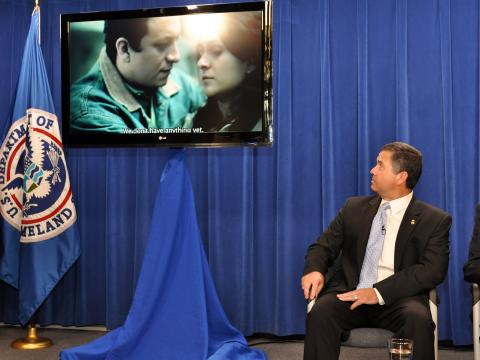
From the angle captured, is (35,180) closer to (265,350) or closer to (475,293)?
(265,350)

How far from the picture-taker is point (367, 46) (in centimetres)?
426

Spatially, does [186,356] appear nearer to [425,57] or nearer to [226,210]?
[226,210]

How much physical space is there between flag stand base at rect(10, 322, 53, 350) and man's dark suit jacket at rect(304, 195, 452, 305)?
6.82ft

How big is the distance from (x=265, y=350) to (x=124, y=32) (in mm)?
2280

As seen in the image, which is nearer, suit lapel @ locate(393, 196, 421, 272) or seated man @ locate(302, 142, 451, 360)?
seated man @ locate(302, 142, 451, 360)

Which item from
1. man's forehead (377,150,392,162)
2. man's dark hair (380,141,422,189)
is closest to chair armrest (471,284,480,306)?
man's dark hair (380,141,422,189)

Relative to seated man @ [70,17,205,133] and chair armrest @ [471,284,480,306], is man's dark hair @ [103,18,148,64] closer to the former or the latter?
seated man @ [70,17,205,133]

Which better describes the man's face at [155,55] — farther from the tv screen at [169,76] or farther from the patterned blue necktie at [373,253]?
the patterned blue necktie at [373,253]

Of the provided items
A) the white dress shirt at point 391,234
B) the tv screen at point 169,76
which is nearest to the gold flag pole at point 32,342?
the tv screen at point 169,76

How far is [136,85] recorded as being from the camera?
12.6 ft

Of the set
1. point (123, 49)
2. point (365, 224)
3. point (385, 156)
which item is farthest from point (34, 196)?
point (385, 156)

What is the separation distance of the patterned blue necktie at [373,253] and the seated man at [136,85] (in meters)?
1.24

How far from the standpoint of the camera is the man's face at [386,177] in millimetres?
3441

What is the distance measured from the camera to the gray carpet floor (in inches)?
161
